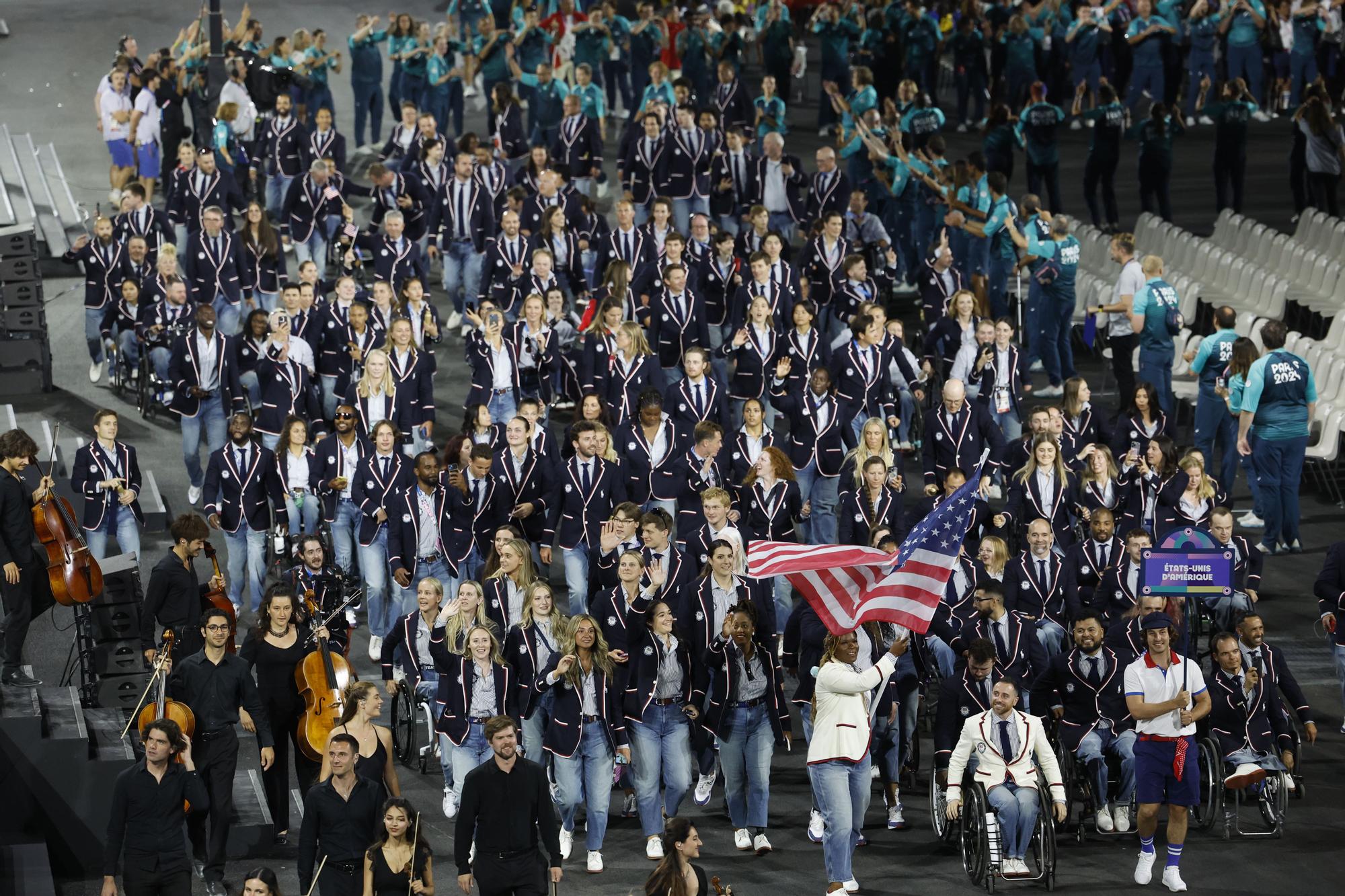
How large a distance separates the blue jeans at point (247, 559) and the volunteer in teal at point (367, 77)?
12.6 m

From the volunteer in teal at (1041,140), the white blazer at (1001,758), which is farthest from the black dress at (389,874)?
the volunteer in teal at (1041,140)

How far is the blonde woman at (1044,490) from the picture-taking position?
15.0 m

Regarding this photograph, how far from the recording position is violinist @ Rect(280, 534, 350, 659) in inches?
520

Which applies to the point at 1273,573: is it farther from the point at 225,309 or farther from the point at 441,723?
the point at 225,309

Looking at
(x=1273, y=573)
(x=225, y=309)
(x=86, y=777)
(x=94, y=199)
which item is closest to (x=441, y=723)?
(x=86, y=777)

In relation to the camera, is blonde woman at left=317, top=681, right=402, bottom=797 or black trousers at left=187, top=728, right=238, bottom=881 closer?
blonde woman at left=317, top=681, right=402, bottom=797

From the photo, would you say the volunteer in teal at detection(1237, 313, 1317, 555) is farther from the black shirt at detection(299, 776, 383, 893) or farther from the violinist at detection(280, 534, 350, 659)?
the black shirt at detection(299, 776, 383, 893)

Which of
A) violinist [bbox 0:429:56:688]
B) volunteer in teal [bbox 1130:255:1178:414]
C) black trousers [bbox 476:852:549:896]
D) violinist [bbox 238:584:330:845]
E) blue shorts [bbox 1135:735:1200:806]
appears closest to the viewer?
black trousers [bbox 476:852:549:896]

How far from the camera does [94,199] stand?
26.8 meters

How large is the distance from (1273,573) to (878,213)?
8449mm

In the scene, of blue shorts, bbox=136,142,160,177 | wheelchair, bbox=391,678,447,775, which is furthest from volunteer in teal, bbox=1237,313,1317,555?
blue shorts, bbox=136,142,160,177

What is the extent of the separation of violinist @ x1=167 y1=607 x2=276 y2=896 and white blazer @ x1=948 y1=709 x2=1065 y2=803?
399 centimetres

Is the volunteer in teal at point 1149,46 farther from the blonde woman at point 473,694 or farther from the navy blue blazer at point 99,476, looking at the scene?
the blonde woman at point 473,694

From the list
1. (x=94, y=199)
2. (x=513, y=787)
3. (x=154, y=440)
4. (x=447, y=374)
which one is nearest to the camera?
(x=513, y=787)
